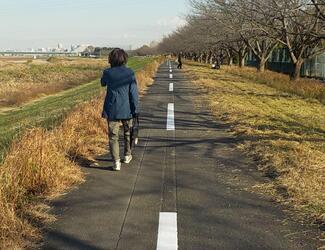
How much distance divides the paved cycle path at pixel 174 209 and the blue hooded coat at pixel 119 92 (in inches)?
37.6

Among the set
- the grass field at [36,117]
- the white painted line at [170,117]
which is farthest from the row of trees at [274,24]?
the grass field at [36,117]

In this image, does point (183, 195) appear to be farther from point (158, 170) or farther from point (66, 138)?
point (66, 138)

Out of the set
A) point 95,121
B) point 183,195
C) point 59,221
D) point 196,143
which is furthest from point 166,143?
point 59,221

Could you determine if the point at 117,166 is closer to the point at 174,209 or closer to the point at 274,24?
the point at 174,209

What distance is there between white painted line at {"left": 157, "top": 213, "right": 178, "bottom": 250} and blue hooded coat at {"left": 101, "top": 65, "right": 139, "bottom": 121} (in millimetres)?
2326

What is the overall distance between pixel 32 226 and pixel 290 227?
2.77m

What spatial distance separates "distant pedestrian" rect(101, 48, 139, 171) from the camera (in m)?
6.68

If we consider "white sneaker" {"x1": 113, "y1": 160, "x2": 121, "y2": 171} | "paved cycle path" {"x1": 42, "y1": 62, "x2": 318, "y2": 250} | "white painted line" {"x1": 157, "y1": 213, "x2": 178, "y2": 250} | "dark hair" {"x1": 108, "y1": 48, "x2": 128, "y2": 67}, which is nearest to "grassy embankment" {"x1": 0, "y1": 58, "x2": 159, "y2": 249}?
"paved cycle path" {"x1": 42, "y1": 62, "x2": 318, "y2": 250}

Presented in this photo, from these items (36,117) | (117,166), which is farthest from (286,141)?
(36,117)

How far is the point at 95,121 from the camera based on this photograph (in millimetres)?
10273

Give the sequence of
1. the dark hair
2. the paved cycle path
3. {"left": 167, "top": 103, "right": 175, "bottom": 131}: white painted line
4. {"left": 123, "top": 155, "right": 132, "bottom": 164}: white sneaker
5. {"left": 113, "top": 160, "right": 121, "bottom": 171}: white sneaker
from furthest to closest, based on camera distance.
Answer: {"left": 167, "top": 103, "right": 175, "bottom": 131}: white painted line → {"left": 123, "top": 155, "right": 132, "bottom": 164}: white sneaker → {"left": 113, "top": 160, "right": 121, "bottom": 171}: white sneaker → the dark hair → the paved cycle path

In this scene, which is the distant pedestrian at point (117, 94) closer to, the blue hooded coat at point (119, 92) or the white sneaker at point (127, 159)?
the blue hooded coat at point (119, 92)

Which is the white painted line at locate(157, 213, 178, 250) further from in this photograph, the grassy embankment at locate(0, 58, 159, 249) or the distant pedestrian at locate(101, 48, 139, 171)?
the distant pedestrian at locate(101, 48, 139, 171)

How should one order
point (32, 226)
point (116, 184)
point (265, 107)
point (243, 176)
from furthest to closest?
1. point (265, 107)
2. point (243, 176)
3. point (116, 184)
4. point (32, 226)
